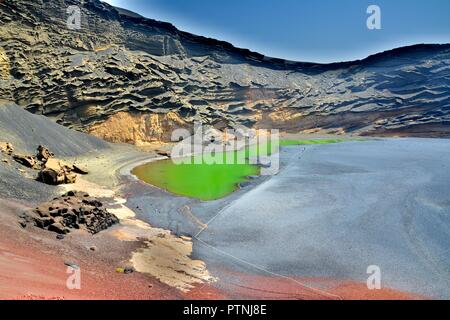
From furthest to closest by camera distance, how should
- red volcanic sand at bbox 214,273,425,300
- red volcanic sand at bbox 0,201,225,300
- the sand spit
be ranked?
1. the sand spit
2. red volcanic sand at bbox 214,273,425,300
3. red volcanic sand at bbox 0,201,225,300

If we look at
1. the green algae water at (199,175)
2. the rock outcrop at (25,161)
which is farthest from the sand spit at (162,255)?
the rock outcrop at (25,161)

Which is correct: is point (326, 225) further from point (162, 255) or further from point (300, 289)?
point (162, 255)

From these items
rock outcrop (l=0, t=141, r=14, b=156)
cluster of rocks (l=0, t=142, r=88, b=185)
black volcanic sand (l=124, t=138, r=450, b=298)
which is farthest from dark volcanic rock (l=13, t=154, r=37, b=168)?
black volcanic sand (l=124, t=138, r=450, b=298)

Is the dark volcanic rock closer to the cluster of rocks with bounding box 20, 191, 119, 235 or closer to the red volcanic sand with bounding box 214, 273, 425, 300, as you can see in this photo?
the cluster of rocks with bounding box 20, 191, 119, 235

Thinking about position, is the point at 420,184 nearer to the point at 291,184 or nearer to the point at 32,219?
the point at 291,184

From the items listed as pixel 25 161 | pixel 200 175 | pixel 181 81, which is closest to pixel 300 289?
pixel 200 175
